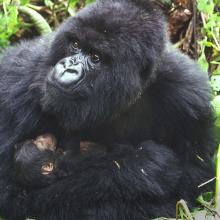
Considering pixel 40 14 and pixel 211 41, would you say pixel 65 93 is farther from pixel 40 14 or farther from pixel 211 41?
pixel 40 14

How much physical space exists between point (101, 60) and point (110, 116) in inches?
16.1

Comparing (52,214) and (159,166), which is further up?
(159,166)

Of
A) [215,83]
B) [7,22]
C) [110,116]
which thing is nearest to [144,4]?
[110,116]

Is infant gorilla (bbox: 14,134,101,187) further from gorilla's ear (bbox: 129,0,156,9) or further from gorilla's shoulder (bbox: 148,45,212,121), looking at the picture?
gorilla's ear (bbox: 129,0,156,9)

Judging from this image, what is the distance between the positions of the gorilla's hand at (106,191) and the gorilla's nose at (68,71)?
2.01 ft

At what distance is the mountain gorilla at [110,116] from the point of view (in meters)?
4.35

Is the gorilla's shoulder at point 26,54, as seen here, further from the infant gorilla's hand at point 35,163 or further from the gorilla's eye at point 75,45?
the infant gorilla's hand at point 35,163

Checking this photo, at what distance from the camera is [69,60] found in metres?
4.33

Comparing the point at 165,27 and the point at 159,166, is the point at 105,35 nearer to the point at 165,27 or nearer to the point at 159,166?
the point at 165,27

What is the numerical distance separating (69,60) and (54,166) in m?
0.73

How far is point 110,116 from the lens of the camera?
4.56 m

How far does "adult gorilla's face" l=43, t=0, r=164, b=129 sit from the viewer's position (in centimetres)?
430

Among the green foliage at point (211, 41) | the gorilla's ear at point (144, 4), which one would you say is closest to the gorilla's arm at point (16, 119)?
the gorilla's ear at point (144, 4)

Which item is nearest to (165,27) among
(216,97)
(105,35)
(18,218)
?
(105,35)
